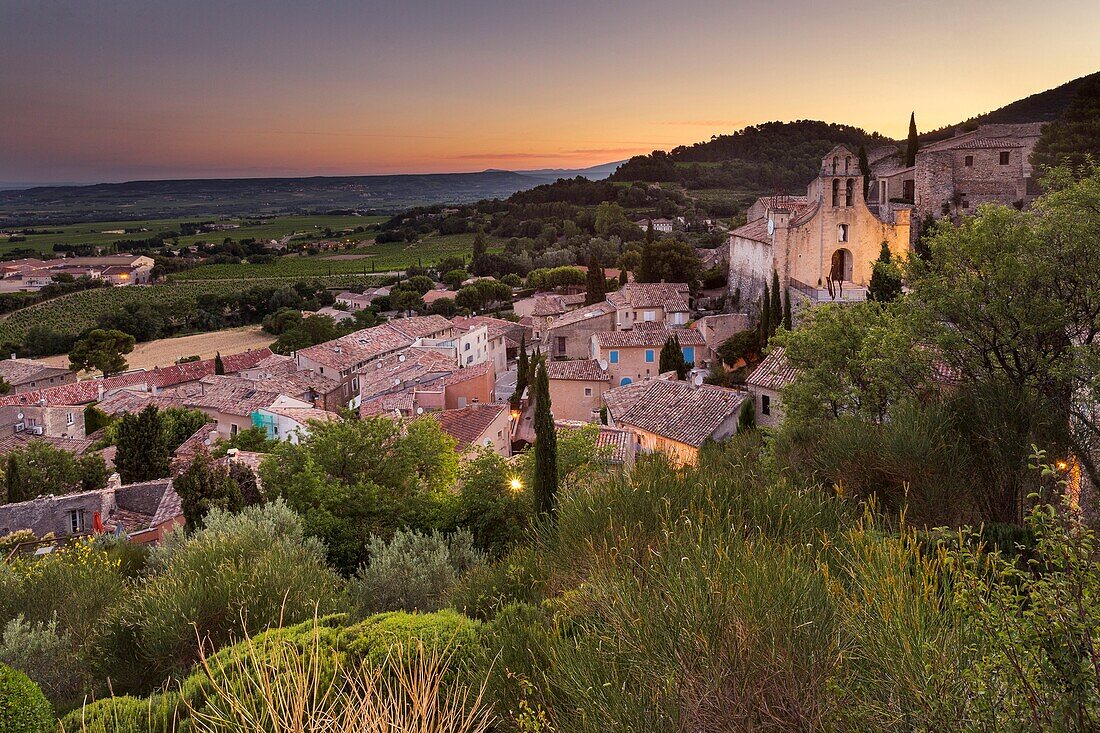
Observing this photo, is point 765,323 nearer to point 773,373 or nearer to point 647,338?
point 647,338

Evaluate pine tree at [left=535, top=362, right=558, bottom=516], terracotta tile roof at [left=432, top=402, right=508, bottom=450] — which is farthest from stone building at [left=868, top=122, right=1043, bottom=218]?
pine tree at [left=535, top=362, right=558, bottom=516]

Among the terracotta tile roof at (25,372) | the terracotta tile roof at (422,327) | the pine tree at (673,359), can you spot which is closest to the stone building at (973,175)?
the pine tree at (673,359)

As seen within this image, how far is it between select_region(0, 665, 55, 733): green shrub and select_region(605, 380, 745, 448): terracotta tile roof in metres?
16.2

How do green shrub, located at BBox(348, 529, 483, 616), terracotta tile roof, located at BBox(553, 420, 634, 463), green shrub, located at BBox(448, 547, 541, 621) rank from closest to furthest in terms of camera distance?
green shrub, located at BBox(448, 547, 541, 621)
green shrub, located at BBox(348, 529, 483, 616)
terracotta tile roof, located at BBox(553, 420, 634, 463)

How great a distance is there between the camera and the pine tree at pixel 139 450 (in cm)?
2559

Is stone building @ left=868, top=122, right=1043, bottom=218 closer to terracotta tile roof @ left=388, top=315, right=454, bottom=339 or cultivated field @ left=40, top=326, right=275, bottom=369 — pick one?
terracotta tile roof @ left=388, top=315, right=454, bottom=339

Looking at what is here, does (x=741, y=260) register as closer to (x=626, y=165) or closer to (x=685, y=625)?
(x=685, y=625)

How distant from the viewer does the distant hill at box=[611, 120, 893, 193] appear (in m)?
108

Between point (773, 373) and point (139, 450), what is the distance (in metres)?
21.4

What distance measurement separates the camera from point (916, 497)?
826cm

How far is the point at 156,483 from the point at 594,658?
1947 cm

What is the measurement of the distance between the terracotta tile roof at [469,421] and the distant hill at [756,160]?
8603 cm

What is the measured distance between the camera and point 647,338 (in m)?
36.4

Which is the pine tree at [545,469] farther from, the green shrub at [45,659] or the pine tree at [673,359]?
the pine tree at [673,359]
